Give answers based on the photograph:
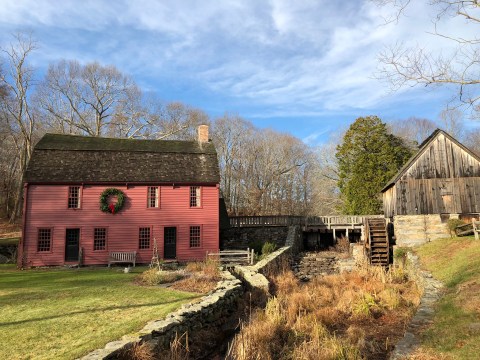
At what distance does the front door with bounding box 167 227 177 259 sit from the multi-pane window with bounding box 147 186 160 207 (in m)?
1.83

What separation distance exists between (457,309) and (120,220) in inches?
737

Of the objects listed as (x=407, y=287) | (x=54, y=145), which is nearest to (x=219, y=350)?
(x=407, y=287)

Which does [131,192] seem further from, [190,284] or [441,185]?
[441,185]

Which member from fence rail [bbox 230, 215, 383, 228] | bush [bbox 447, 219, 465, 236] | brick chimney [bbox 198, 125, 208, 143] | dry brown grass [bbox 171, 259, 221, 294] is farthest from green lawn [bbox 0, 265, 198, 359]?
bush [bbox 447, 219, 465, 236]

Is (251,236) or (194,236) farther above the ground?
(194,236)

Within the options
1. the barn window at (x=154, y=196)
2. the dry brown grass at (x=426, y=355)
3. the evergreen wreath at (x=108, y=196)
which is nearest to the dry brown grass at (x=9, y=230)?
the evergreen wreath at (x=108, y=196)

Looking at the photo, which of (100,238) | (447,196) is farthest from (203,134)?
(447,196)

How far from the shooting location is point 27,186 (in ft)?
67.4

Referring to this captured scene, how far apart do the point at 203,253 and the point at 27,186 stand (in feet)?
37.4

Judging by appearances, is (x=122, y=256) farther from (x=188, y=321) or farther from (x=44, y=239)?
(x=188, y=321)

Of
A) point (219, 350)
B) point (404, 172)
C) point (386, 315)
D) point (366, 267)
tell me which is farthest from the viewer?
point (404, 172)

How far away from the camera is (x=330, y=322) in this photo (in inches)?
393

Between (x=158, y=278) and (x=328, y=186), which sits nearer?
(x=158, y=278)

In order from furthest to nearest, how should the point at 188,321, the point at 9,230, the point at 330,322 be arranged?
the point at 9,230 → the point at 330,322 → the point at 188,321
